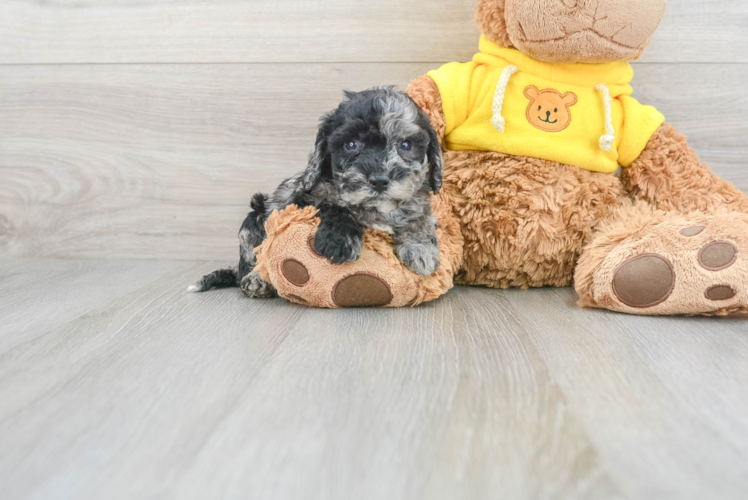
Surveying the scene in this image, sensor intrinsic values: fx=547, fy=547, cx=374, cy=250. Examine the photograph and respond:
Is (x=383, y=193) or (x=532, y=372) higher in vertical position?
(x=383, y=193)

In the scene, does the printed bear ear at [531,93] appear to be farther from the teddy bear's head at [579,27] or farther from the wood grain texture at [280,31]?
the wood grain texture at [280,31]

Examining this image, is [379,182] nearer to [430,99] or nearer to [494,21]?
[430,99]

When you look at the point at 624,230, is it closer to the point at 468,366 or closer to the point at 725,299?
the point at 725,299

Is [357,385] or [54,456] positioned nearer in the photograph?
[54,456]

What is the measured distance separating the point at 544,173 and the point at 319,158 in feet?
1.77

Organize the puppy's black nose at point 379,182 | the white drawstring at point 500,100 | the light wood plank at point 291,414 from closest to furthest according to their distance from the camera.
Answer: the light wood plank at point 291,414 < the puppy's black nose at point 379,182 < the white drawstring at point 500,100

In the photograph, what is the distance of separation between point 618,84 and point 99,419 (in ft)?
4.27

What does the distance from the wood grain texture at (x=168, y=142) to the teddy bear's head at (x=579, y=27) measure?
367 mm

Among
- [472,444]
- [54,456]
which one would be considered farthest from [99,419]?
[472,444]

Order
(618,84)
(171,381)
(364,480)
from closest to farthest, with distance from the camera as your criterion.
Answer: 1. (364,480)
2. (171,381)
3. (618,84)

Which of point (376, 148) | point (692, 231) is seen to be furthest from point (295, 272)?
point (692, 231)

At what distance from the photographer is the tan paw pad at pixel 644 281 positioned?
1.07 meters

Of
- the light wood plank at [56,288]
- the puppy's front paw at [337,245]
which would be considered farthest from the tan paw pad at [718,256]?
the light wood plank at [56,288]

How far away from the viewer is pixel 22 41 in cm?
169
